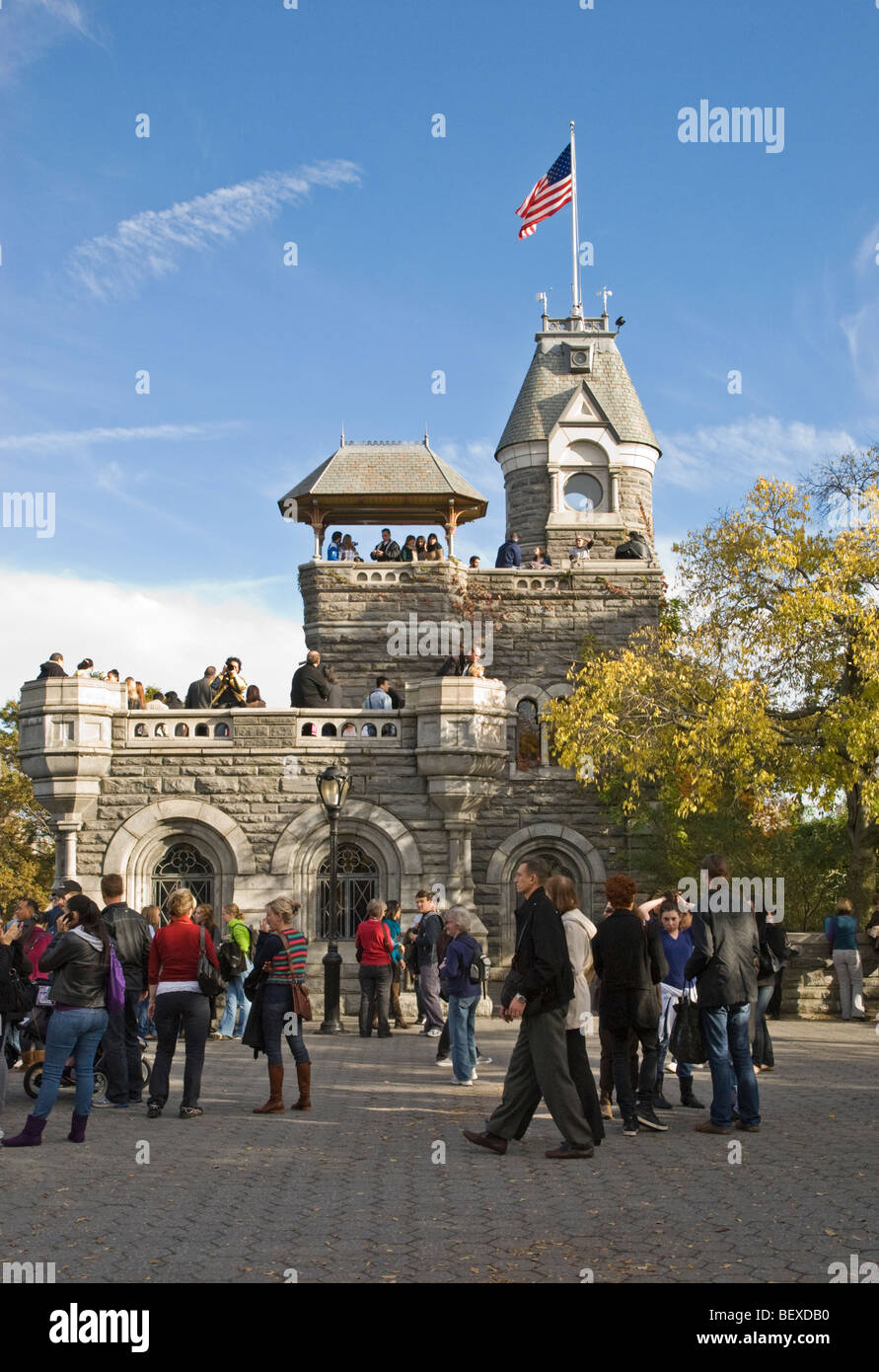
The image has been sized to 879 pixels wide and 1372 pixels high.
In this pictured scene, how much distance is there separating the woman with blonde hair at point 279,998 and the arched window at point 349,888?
33.8 feet

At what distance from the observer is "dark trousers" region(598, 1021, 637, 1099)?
32.5 ft

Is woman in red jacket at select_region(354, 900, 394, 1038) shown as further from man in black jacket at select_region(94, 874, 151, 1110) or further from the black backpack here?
man in black jacket at select_region(94, 874, 151, 1110)

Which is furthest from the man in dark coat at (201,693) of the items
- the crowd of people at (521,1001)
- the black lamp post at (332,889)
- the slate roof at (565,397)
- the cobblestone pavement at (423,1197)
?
the slate roof at (565,397)

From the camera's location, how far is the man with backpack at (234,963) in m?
14.7

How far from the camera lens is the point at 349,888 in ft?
69.4

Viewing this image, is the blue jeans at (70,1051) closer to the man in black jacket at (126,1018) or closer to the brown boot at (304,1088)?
the man in black jacket at (126,1018)

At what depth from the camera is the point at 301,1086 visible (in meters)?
10.7

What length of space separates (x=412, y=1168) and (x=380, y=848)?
1269cm

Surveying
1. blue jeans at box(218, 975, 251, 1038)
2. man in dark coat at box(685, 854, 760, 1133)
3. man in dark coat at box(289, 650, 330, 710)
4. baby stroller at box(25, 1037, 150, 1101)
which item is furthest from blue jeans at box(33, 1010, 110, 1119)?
man in dark coat at box(289, 650, 330, 710)

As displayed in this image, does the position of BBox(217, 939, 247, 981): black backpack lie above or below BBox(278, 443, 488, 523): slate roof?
below

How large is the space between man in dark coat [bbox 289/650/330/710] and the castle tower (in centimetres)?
1193

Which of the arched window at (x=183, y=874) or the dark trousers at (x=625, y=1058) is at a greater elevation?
the arched window at (x=183, y=874)
